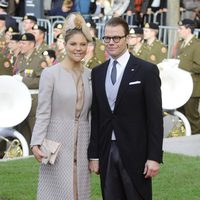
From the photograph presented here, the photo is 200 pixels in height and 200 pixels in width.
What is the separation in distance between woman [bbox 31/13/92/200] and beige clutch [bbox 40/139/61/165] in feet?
0.10

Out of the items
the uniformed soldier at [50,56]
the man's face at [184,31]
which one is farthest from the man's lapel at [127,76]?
the man's face at [184,31]

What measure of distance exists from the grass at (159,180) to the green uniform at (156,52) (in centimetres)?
424

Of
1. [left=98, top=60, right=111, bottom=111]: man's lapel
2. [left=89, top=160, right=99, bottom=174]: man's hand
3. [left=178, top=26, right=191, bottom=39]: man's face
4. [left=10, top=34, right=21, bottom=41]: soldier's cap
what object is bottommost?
[left=10, top=34, right=21, bottom=41]: soldier's cap

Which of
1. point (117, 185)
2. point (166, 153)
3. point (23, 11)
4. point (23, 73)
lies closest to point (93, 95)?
point (117, 185)

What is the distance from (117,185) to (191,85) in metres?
7.31

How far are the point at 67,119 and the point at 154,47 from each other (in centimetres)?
885

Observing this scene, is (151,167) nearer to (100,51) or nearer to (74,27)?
(74,27)

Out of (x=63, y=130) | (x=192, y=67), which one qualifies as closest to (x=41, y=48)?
(x=192, y=67)

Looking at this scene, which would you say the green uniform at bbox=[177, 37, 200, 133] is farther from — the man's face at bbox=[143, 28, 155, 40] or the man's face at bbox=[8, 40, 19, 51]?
the man's face at bbox=[8, 40, 19, 51]

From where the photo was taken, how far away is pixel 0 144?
11.8 m

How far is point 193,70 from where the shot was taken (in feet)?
47.3

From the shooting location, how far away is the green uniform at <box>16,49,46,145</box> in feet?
39.0

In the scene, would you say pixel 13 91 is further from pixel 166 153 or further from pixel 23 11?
pixel 23 11

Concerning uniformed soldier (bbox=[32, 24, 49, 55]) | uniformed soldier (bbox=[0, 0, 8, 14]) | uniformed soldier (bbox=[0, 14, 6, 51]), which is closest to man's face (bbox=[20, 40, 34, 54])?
uniformed soldier (bbox=[32, 24, 49, 55])
